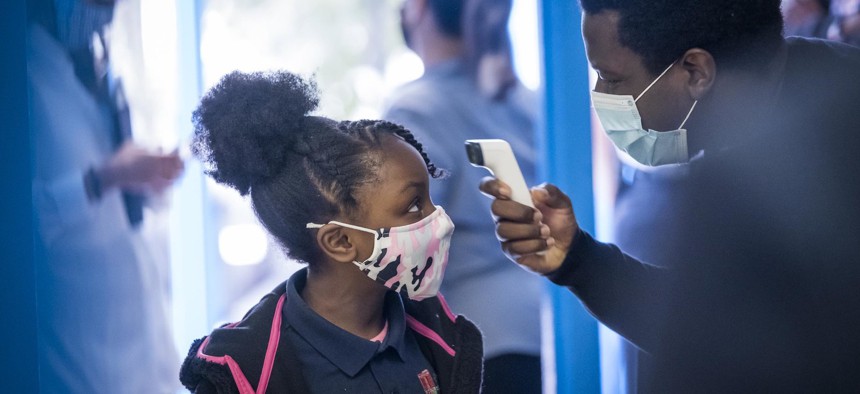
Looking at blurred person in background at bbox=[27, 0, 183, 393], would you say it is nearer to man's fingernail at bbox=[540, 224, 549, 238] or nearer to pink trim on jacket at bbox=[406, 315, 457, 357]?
pink trim on jacket at bbox=[406, 315, 457, 357]

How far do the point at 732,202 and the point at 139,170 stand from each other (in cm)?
133

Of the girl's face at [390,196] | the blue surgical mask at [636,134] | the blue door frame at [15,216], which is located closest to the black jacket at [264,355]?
the girl's face at [390,196]

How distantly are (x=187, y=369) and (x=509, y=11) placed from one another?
57.2 inches

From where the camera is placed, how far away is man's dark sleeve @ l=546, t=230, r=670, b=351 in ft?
4.61

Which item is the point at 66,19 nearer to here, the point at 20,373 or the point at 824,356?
the point at 20,373

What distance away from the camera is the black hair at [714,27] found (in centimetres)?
119

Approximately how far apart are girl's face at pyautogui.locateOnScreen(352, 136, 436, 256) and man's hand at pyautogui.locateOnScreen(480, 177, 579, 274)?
0.51 feet

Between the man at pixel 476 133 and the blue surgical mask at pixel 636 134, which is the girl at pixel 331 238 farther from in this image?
the man at pixel 476 133

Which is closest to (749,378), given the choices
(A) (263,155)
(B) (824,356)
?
(B) (824,356)

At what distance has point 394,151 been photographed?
4.69 ft

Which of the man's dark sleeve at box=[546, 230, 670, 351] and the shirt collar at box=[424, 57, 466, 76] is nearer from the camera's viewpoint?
the man's dark sleeve at box=[546, 230, 670, 351]

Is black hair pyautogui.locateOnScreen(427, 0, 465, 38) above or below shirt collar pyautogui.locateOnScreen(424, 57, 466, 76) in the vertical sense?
above

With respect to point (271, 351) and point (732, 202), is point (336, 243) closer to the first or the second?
point (271, 351)

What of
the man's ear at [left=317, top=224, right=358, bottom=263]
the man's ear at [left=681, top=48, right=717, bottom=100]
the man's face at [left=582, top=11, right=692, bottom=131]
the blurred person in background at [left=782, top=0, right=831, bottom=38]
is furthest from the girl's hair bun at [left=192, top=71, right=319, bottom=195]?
the blurred person in background at [left=782, top=0, right=831, bottom=38]
